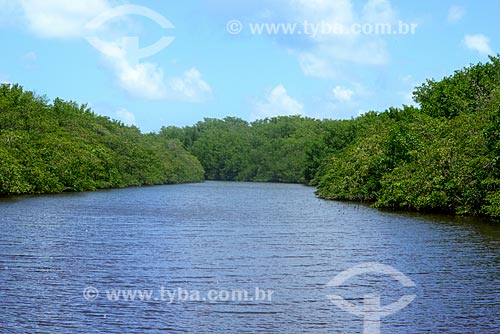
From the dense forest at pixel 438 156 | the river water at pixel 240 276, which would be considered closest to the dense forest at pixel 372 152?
the dense forest at pixel 438 156

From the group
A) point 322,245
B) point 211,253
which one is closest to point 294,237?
point 322,245

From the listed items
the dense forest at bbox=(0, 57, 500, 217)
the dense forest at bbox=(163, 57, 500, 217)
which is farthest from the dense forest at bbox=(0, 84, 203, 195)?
the dense forest at bbox=(163, 57, 500, 217)

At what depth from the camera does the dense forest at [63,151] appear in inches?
2773

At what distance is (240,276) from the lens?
2267 centimetres

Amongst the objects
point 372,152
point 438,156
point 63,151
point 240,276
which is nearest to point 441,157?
point 438,156

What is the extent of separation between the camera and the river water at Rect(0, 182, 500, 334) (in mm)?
16812

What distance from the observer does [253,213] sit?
5156cm

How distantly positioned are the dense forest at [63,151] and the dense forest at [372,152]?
17 centimetres

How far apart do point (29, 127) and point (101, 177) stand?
15823 mm

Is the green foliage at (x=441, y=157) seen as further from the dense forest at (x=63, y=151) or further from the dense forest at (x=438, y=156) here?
the dense forest at (x=63, y=151)

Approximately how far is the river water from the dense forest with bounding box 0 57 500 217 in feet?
22.3

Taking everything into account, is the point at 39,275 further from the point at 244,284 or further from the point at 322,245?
the point at 322,245

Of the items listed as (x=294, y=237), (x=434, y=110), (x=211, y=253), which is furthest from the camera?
(x=434, y=110)

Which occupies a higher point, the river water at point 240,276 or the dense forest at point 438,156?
the dense forest at point 438,156
